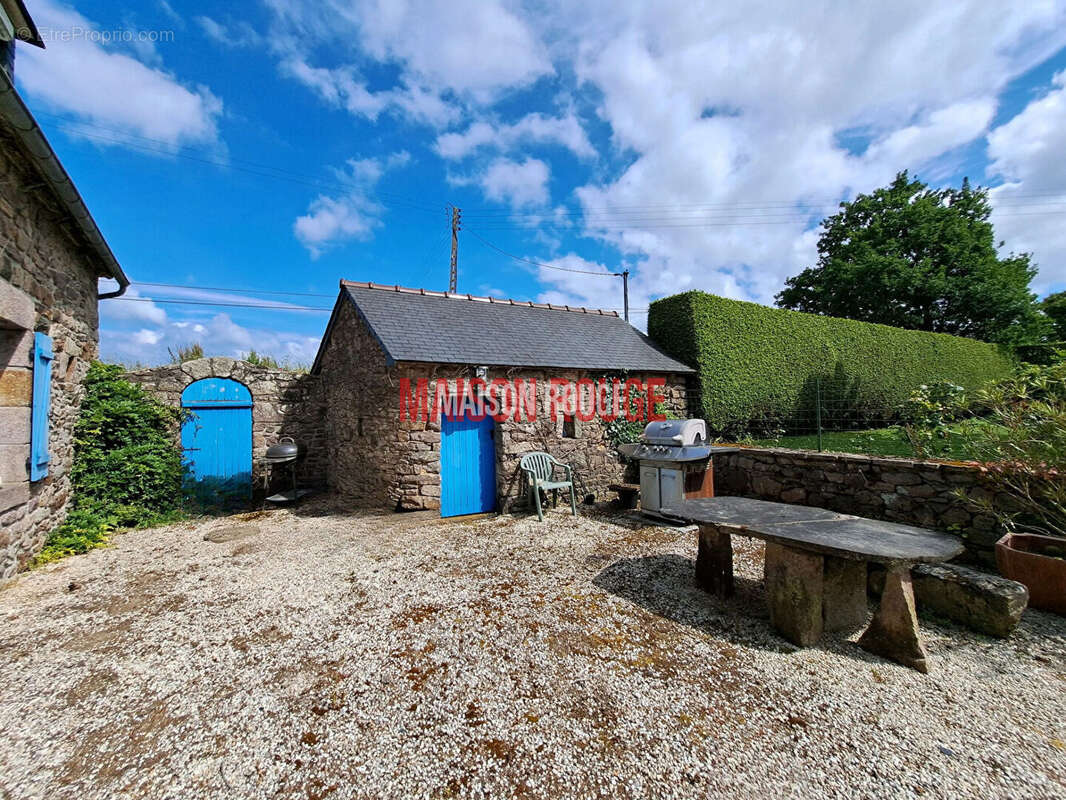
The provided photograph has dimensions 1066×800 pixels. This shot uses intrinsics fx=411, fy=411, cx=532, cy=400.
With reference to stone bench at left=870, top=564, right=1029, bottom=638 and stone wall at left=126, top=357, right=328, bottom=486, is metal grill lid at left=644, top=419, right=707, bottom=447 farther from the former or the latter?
stone wall at left=126, top=357, right=328, bottom=486

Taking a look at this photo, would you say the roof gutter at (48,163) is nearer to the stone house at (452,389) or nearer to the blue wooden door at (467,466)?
the stone house at (452,389)

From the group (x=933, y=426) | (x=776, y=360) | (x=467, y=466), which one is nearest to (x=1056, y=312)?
(x=776, y=360)

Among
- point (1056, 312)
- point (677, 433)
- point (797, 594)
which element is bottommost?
point (797, 594)

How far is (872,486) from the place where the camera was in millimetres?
4949

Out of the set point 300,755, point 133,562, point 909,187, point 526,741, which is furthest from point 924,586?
point 909,187

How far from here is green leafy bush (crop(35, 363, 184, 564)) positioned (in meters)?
5.71

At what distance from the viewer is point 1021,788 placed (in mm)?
1794

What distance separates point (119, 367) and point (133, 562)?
3.74m

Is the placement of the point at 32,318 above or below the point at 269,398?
above

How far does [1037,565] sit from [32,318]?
941cm

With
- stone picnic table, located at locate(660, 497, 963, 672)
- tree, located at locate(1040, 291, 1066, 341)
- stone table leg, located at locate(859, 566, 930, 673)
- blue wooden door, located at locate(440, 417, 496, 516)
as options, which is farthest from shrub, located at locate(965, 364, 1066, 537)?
tree, located at locate(1040, 291, 1066, 341)

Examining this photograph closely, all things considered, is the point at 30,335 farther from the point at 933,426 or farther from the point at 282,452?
the point at 933,426

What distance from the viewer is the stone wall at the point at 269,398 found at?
7.53m

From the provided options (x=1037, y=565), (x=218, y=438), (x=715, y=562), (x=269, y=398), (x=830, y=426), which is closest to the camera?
(x=1037, y=565)
